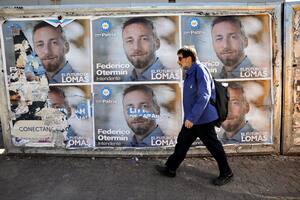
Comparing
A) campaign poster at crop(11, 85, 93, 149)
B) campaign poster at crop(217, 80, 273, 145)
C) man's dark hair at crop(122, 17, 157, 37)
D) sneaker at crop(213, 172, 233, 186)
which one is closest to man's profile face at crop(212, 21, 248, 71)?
campaign poster at crop(217, 80, 273, 145)

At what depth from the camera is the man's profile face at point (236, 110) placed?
214 inches

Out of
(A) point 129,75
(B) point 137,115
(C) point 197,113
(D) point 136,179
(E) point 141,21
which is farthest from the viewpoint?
(B) point 137,115

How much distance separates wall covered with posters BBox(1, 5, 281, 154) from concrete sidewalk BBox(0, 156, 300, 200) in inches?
10.6

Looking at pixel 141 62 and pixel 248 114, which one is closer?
pixel 141 62

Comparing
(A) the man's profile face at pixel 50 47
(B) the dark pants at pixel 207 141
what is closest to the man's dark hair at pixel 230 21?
(B) the dark pants at pixel 207 141

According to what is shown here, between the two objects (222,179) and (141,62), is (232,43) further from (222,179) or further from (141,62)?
(222,179)

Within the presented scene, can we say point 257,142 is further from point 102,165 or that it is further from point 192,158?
point 102,165

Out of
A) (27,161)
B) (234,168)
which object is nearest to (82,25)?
(27,161)

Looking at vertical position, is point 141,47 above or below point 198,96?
above

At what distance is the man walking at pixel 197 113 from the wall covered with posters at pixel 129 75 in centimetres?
68

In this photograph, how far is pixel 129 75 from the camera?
5414 mm

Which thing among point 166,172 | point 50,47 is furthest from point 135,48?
point 166,172

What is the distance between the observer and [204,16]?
5305 millimetres

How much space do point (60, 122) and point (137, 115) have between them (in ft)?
3.85
